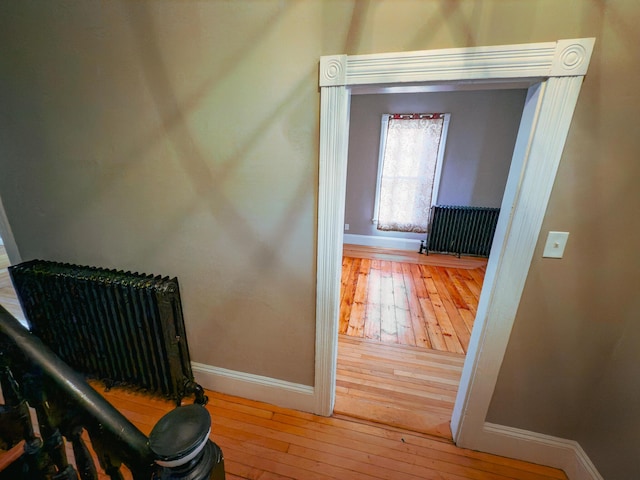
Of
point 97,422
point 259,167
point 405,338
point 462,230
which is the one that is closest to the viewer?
point 97,422

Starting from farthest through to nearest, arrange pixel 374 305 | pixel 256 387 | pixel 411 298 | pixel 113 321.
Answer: pixel 411 298
pixel 374 305
pixel 256 387
pixel 113 321

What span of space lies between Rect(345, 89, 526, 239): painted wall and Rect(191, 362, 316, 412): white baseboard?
3526mm

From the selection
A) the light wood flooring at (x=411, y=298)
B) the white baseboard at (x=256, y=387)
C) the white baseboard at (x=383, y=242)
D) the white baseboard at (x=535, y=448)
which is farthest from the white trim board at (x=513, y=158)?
the white baseboard at (x=383, y=242)

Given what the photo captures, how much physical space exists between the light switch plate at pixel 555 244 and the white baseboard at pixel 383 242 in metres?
3.51

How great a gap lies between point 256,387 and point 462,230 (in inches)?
153

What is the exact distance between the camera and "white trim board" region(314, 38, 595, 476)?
3.09ft

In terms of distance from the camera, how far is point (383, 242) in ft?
15.4

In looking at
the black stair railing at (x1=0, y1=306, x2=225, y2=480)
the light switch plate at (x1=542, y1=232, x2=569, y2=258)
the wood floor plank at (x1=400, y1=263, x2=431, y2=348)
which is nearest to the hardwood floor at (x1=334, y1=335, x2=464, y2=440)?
the wood floor plank at (x1=400, y1=263, x2=431, y2=348)

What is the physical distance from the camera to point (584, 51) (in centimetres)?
90

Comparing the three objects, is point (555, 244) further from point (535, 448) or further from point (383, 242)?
point (383, 242)

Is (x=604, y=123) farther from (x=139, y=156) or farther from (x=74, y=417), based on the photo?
(x=139, y=156)

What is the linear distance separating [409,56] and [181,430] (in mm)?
1404

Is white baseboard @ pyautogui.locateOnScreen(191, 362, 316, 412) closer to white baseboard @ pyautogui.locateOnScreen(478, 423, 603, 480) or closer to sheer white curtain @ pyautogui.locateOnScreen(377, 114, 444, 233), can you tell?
white baseboard @ pyautogui.locateOnScreen(478, 423, 603, 480)

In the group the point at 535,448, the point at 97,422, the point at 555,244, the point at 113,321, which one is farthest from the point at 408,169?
the point at 97,422
